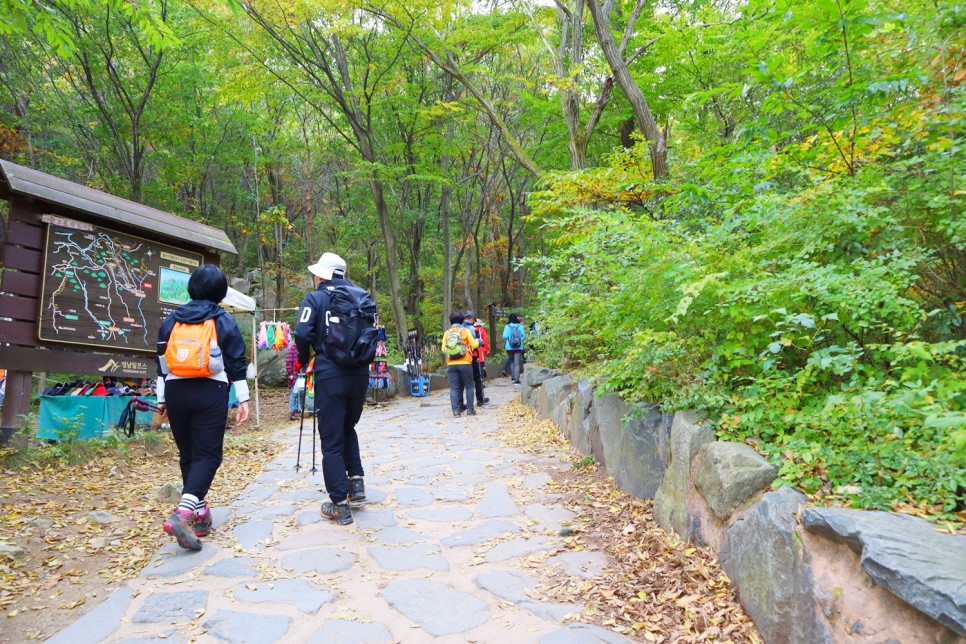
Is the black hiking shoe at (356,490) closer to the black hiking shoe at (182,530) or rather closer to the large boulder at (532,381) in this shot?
the black hiking shoe at (182,530)

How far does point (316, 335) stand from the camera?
4016 mm

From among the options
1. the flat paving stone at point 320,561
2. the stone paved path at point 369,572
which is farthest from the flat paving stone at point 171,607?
the flat paving stone at point 320,561

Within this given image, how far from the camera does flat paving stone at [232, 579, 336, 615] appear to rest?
296 cm

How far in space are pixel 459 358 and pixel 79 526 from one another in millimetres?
5816

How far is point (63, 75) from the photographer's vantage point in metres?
13.0

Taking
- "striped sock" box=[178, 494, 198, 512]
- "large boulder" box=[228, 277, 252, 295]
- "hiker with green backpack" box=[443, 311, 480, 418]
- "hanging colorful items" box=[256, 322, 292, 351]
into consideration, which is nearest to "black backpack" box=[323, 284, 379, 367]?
"striped sock" box=[178, 494, 198, 512]

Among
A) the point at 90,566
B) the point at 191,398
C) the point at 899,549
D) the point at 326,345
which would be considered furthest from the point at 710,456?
the point at 90,566

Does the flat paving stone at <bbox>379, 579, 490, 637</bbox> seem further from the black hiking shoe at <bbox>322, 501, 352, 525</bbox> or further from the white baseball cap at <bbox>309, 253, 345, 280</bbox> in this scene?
the white baseball cap at <bbox>309, 253, 345, 280</bbox>

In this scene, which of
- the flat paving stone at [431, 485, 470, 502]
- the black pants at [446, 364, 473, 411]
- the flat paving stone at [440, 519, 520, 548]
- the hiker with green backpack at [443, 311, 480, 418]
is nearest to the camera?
the flat paving stone at [440, 519, 520, 548]

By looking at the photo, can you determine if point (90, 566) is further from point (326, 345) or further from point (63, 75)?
point (63, 75)

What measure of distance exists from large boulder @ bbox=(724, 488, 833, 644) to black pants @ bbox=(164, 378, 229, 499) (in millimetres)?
3307

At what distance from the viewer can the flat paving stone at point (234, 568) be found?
3311 millimetres

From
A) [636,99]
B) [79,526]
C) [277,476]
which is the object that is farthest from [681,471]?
[636,99]

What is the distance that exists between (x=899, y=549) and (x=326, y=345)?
134 inches
